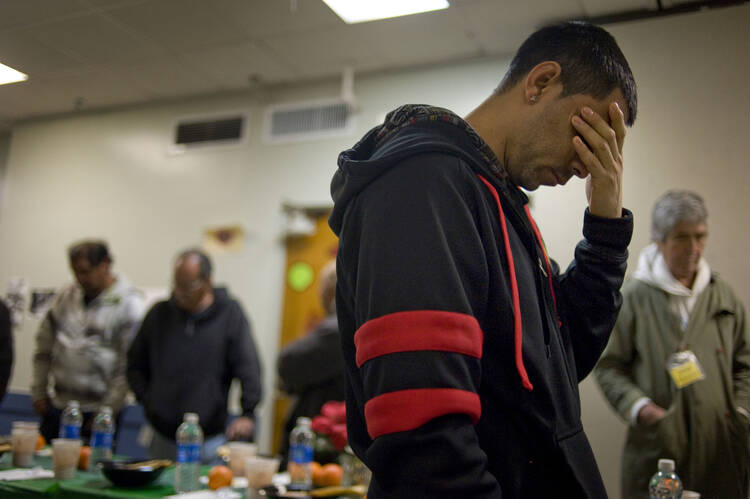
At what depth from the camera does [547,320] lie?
0.94 m

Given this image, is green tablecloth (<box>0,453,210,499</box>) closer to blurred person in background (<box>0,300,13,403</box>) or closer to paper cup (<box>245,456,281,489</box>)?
paper cup (<box>245,456,281,489</box>)

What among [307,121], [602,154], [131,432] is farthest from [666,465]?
[131,432]

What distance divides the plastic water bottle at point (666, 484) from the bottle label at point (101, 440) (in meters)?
1.83

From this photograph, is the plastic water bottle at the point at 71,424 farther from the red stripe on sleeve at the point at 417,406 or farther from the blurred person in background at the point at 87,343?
the red stripe on sleeve at the point at 417,406

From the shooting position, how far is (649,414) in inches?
73.9

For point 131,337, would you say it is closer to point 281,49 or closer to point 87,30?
point 281,49

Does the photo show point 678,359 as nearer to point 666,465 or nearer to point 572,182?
point 666,465

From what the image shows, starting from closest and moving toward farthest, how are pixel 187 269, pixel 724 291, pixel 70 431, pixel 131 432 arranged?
pixel 724 291, pixel 70 431, pixel 187 269, pixel 131 432

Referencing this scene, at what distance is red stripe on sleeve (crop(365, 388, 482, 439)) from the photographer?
702 mm

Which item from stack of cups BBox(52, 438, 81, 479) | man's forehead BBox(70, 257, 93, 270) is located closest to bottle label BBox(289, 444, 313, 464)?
stack of cups BBox(52, 438, 81, 479)

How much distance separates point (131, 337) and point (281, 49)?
164 centimetres

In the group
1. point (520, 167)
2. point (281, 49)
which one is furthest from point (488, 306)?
point (281, 49)

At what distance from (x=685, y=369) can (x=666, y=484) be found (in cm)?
39

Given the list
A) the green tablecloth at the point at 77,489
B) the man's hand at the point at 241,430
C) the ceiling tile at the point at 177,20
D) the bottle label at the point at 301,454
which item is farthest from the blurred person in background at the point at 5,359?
the ceiling tile at the point at 177,20
